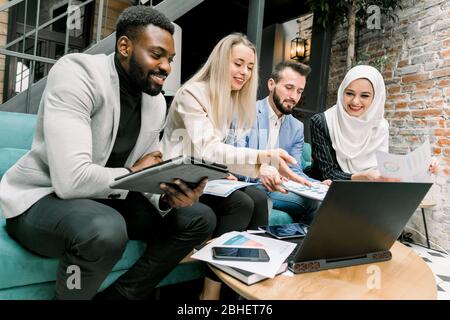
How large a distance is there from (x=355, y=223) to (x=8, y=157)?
1.46m

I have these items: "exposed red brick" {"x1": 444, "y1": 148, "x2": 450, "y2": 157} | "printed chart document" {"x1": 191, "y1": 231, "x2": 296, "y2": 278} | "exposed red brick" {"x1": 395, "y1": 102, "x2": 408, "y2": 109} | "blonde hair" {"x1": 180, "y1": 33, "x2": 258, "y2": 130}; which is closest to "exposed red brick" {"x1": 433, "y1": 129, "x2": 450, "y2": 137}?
"exposed red brick" {"x1": 444, "y1": 148, "x2": 450, "y2": 157}

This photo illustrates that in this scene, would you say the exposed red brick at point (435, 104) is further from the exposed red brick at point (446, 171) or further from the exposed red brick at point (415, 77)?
the exposed red brick at point (446, 171)

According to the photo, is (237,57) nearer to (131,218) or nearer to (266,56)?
(131,218)

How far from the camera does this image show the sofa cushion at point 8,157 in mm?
1438

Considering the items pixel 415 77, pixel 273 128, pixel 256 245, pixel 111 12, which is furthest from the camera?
pixel 111 12

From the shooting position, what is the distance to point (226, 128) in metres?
1.52

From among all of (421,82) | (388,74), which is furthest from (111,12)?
(421,82)

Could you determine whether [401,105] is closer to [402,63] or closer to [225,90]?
[402,63]

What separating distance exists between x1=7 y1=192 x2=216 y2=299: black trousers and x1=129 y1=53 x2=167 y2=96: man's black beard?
383 millimetres

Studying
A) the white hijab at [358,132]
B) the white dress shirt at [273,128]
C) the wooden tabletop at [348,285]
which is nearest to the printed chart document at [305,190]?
the wooden tabletop at [348,285]

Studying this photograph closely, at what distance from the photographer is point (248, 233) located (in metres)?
1.07

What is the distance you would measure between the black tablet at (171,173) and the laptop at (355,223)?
0.89 ft
